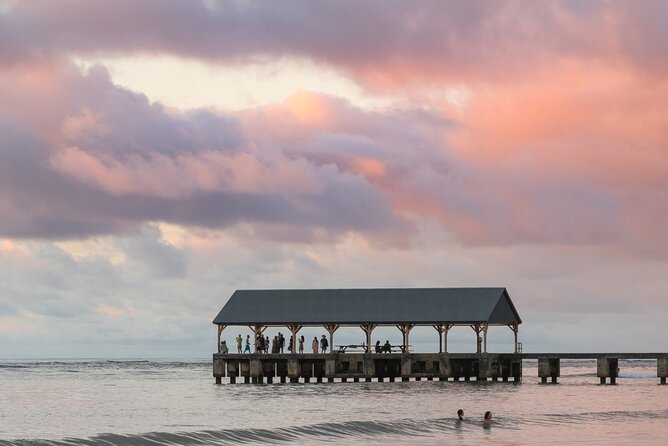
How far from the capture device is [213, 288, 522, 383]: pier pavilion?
2761 inches

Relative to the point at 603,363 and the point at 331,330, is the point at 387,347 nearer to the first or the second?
the point at 331,330

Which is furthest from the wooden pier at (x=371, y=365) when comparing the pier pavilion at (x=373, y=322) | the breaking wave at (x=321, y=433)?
the breaking wave at (x=321, y=433)

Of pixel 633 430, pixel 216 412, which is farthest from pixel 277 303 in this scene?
pixel 633 430

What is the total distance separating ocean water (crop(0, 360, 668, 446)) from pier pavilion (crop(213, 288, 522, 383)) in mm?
1501

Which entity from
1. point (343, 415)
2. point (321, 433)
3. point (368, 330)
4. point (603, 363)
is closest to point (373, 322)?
point (368, 330)

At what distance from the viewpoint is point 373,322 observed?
7069 cm

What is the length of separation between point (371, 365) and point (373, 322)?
2485mm

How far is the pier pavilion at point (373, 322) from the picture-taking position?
230 ft

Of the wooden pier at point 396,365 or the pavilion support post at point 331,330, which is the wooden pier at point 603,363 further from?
the pavilion support post at point 331,330

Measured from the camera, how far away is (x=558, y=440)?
35406mm

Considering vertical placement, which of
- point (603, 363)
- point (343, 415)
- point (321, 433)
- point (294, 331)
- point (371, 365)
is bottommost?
point (321, 433)

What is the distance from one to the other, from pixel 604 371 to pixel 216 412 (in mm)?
30899

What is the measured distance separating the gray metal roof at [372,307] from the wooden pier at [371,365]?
206cm

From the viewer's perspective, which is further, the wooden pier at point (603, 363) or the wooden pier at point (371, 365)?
the wooden pier at point (371, 365)
